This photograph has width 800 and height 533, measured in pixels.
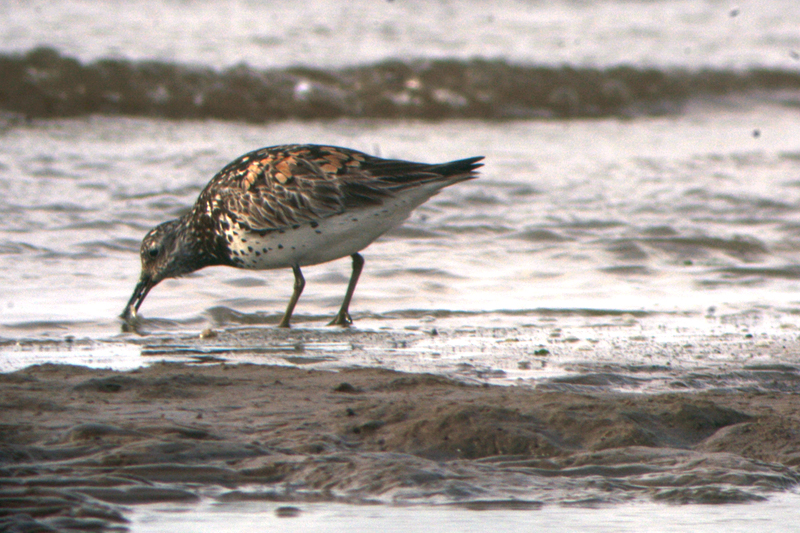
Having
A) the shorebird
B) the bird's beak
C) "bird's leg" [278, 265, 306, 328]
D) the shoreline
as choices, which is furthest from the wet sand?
the shorebird

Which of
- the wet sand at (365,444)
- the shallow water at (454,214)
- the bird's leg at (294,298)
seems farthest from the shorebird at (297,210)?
the wet sand at (365,444)

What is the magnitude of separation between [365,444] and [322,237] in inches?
101

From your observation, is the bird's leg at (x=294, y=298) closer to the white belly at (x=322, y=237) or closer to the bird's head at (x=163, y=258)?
the white belly at (x=322, y=237)

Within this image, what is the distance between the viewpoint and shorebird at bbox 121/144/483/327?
5.92 meters

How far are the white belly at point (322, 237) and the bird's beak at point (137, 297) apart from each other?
1.60 feet

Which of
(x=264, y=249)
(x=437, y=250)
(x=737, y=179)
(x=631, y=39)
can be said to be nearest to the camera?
(x=264, y=249)

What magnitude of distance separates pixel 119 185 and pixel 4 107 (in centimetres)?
499

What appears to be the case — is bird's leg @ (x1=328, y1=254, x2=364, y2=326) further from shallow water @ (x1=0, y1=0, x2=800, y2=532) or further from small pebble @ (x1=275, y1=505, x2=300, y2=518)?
small pebble @ (x1=275, y1=505, x2=300, y2=518)

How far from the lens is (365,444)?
11.6 ft

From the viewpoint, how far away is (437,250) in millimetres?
7473

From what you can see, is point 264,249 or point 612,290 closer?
point 264,249

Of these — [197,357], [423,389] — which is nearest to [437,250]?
[197,357]

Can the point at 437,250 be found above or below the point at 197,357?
above

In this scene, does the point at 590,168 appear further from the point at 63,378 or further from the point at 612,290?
the point at 63,378
